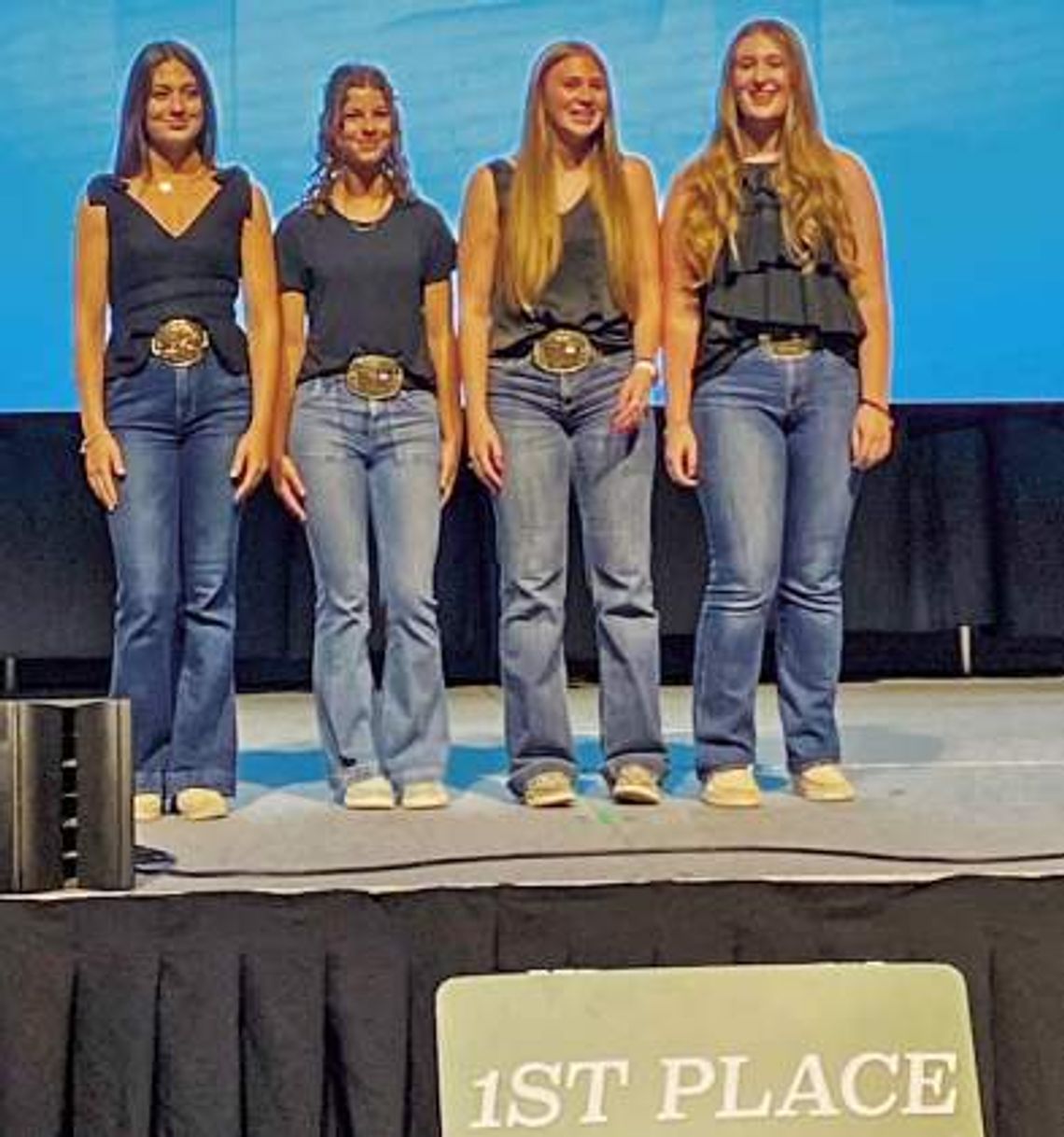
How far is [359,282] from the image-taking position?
1951 millimetres

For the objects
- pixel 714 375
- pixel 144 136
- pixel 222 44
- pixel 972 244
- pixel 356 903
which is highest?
pixel 222 44

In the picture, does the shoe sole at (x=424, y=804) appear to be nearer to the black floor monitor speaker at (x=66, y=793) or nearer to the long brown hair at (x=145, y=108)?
the black floor monitor speaker at (x=66, y=793)

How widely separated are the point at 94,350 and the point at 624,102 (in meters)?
1.90

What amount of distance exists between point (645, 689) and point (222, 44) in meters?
2.15

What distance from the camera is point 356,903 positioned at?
3.81ft

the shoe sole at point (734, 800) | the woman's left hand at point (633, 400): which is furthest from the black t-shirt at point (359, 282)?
the shoe sole at point (734, 800)

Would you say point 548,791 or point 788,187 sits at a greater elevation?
point 788,187

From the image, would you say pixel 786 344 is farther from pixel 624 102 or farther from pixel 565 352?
pixel 624 102

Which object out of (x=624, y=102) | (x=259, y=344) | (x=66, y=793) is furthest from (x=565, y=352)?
(x=624, y=102)

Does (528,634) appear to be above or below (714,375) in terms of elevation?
below

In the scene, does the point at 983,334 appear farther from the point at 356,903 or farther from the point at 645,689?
the point at 356,903

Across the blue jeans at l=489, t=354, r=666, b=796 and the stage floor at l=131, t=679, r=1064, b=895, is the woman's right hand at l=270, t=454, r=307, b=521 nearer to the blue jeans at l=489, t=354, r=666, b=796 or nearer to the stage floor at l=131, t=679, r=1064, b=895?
the blue jeans at l=489, t=354, r=666, b=796

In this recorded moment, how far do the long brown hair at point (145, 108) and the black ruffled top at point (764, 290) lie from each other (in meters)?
0.59

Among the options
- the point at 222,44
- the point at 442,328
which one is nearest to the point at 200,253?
the point at 442,328
